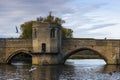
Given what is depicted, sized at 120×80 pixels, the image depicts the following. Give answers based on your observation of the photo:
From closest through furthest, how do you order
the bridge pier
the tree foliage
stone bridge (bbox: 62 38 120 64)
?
the bridge pier → stone bridge (bbox: 62 38 120 64) → the tree foliage

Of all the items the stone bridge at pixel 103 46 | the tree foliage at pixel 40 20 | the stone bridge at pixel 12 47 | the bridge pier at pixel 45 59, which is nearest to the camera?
the bridge pier at pixel 45 59

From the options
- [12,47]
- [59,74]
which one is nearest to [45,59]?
[12,47]

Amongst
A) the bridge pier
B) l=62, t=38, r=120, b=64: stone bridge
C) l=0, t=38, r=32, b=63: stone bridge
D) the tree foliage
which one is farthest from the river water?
the tree foliage

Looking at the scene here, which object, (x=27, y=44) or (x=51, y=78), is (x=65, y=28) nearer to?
(x=27, y=44)

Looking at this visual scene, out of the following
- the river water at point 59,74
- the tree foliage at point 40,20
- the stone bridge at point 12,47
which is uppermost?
the tree foliage at point 40,20

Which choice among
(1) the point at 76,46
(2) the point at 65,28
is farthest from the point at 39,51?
(2) the point at 65,28

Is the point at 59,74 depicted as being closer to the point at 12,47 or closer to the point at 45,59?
the point at 45,59

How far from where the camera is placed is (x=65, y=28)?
9975cm

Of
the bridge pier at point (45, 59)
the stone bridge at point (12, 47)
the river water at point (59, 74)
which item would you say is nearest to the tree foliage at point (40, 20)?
the stone bridge at point (12, 47)

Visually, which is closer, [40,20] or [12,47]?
[12,47]

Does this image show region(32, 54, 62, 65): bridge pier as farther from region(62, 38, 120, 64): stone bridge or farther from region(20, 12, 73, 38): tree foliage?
region(20, 12, 73, 38): tree foliage

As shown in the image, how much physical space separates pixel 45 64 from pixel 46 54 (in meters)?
1.55

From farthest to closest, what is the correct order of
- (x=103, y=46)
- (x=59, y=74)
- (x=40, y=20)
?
(x=40, y=20)
(x=103, y=46)
(x=59, y=74)

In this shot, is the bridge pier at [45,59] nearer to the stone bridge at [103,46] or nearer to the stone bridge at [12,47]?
the stone bridge at [103,46]
